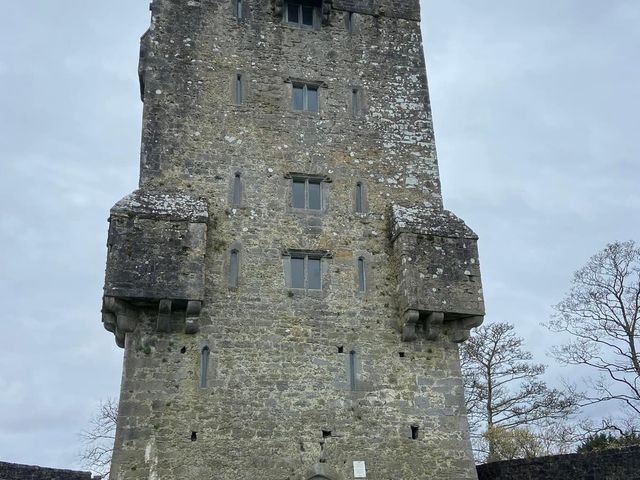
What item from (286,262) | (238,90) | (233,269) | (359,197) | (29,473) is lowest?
(29,473)

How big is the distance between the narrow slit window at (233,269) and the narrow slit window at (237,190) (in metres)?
1.44

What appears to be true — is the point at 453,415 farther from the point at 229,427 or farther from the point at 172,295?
the point at 172,295

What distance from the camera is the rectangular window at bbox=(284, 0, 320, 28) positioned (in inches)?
894

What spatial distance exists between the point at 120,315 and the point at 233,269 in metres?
3.05

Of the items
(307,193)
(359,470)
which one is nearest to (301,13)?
(307,193)

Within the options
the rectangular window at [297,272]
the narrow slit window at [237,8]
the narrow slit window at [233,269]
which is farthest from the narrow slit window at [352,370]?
the narrow slit window at [237,8]

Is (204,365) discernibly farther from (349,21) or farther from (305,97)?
(349,21)

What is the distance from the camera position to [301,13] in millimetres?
22844

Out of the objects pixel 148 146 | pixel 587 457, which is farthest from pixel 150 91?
pixel 587 457

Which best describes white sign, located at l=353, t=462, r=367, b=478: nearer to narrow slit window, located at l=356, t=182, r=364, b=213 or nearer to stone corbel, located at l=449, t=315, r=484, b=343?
stone corbel, located at l=449, t=315, r=484, b=343

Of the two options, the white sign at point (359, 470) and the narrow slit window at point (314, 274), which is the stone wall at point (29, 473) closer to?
the white sign at point (359, 470)

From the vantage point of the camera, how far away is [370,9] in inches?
928

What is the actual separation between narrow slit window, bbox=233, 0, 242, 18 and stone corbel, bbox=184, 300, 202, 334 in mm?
9518

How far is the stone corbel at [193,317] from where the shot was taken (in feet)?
57.4
